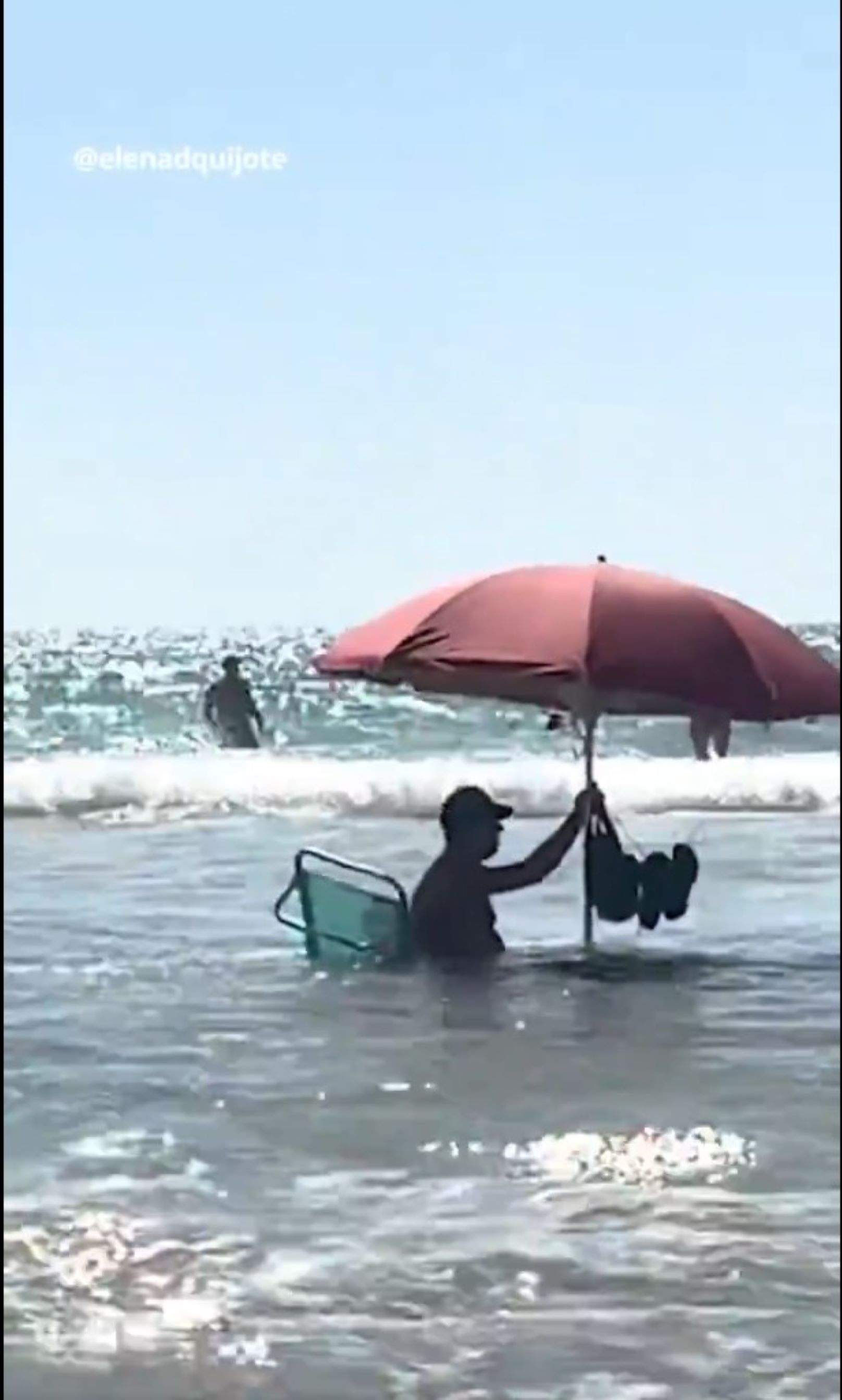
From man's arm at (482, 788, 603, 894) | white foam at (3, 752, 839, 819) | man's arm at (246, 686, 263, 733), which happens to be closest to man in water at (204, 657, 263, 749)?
man's arm at (246, 686, 263, 733)

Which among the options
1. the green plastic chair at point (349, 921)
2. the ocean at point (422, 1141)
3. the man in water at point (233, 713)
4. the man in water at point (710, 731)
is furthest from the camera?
the man in water at point (233, 713)

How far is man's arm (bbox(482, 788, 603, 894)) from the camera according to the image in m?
3.62

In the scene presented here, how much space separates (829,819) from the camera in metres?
6.21

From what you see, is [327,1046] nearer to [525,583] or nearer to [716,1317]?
[525,583]

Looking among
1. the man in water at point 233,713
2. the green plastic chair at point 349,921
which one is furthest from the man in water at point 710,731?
the man in water at point 233,713

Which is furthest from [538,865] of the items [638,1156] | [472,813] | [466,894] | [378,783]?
[378,783]

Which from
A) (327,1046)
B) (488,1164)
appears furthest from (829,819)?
(488,1164)

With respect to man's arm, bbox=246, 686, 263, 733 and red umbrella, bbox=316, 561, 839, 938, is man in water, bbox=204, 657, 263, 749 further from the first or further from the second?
red umbrella, bbox=316, 561, 839, 938

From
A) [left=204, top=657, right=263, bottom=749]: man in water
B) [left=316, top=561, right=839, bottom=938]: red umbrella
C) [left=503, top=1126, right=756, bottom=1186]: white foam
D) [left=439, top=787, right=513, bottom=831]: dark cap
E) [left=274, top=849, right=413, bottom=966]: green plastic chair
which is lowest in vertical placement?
[left=503, top=1126, right=756, bottom=1186]: white foam

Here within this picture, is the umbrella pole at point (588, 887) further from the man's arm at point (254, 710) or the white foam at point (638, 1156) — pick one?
the man's arm at point (254, 710)

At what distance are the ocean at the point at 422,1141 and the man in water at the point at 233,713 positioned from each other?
248 cm

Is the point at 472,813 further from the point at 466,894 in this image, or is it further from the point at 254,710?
the point at 254,710

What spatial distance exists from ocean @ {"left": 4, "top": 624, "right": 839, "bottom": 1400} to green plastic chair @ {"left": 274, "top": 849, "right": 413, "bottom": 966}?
0.17 feet

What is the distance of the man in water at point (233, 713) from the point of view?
26.9 feet
